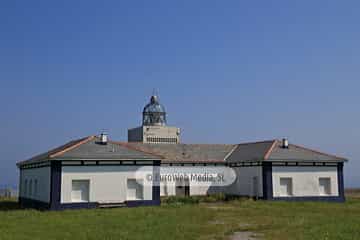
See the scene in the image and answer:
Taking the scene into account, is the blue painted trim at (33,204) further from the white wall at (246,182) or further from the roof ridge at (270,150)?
the roof ridge at (270,150)

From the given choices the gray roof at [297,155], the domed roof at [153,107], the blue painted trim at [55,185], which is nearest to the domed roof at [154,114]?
the domed roof at [153,107]

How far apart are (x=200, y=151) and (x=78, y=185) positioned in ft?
45.0

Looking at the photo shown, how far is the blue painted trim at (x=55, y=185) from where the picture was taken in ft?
85.4

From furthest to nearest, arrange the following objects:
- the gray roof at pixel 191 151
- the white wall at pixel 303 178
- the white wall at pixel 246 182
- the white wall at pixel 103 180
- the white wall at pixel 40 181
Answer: the gray roof at pixel 191 151, the white wall at pixel 246 182, the white wall at pixel 303 178, the white wall at pixel 40 181, the white wall at pixel 103 180

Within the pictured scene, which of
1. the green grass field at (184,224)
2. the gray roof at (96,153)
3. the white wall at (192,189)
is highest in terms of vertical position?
the gray roof at (96,153)

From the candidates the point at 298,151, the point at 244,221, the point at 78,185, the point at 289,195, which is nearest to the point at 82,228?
the point at 244,221

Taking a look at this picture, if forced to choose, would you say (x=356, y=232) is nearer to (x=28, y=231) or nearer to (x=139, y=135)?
(x=28, y=231)

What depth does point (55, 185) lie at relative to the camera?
2614 cm

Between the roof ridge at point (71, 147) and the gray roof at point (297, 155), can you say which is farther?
the gray roof at point (297, 155)

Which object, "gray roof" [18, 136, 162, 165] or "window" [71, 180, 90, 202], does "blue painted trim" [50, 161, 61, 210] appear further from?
"window" [71, 180, 90, 202]

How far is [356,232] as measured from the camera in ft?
51.7

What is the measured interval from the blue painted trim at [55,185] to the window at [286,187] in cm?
1610

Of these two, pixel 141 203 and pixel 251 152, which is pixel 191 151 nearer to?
pixel 251 152

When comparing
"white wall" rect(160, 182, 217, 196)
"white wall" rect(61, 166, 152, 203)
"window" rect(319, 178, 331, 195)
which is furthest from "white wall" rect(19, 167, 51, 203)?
"window" rect(319, 178, 331, 195)
